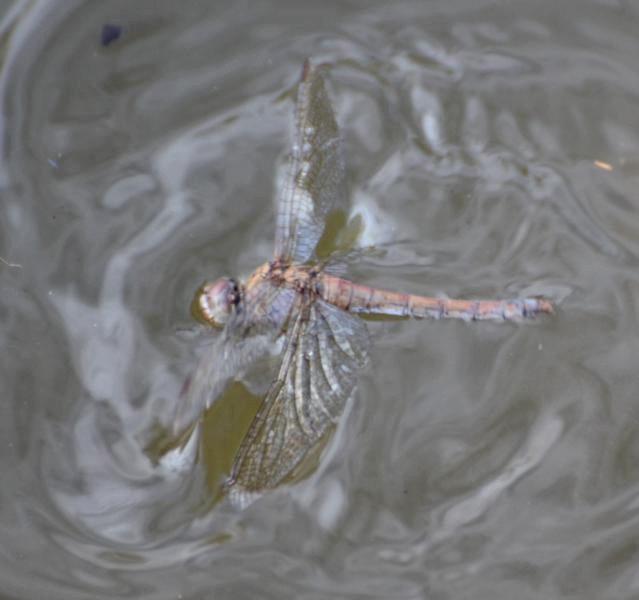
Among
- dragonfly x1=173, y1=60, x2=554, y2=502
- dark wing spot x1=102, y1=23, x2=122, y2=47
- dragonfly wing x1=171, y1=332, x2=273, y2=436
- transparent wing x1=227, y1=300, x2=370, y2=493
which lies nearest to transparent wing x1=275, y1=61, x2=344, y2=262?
dragonfly x1=173, y1=60, x2=554, y2=502

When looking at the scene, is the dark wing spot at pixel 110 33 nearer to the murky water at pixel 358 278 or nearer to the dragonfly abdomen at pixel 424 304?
the murky water at pixel 358 278

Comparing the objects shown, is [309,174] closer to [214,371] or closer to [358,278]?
[358,278]

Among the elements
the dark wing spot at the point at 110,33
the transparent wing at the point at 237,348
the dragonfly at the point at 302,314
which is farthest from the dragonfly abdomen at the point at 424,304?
the dark wing spot at the point at 110,33

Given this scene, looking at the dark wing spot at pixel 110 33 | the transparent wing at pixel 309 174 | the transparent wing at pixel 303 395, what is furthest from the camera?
the dark wing spot at pixel 110 33

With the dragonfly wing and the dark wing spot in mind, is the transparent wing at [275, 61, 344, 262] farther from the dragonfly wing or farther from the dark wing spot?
the dark wing spot

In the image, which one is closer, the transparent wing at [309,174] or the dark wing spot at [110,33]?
the transparent wing at [309,174]

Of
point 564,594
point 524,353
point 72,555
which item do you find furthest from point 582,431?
point 72,555

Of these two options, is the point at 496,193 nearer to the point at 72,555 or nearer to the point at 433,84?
the point at 433,84

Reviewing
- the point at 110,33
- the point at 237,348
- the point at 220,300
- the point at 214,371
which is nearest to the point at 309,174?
the point at 220,300
